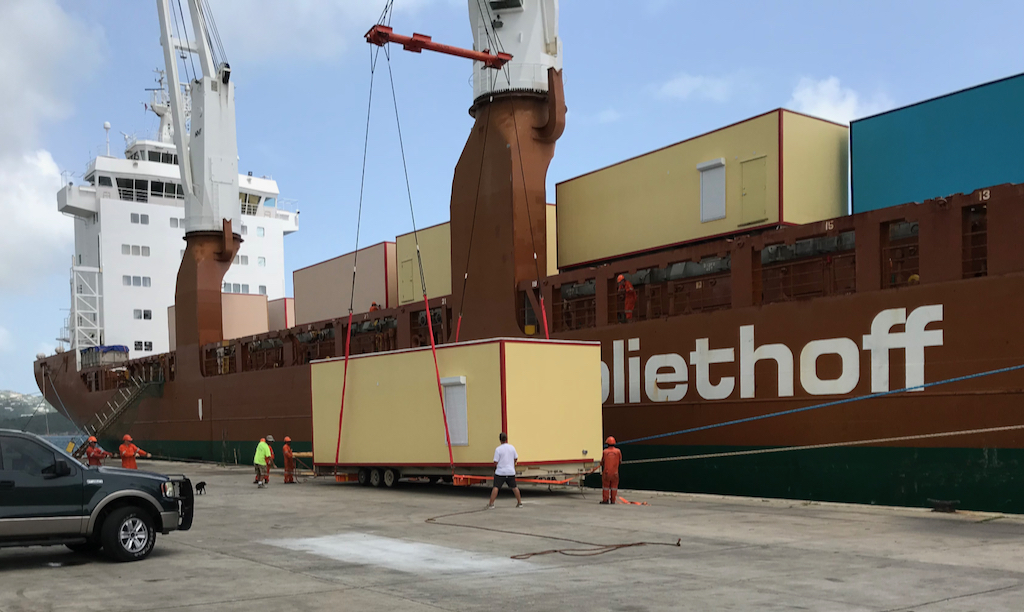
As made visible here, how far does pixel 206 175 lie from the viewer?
3712 cm

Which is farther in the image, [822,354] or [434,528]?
[822,354]

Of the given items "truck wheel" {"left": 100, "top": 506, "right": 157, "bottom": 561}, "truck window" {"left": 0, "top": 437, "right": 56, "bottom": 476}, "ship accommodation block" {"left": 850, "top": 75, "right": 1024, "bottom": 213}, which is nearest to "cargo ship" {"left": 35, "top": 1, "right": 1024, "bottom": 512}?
"ship accommodation block" {"left": 850, "top": 75, "right": 1024, "bottom": 213}

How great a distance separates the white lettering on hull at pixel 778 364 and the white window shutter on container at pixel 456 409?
13.4 feet

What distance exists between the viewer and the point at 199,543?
1209 centimetres

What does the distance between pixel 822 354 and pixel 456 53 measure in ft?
37.8

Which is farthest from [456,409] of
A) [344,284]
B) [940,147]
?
[344,284]

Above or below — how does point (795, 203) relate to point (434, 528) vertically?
above

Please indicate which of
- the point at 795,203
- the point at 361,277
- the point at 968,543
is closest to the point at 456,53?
the point at 795,203

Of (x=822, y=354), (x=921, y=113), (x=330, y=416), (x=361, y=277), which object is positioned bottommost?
(x=330, y=416)

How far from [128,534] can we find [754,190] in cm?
1349

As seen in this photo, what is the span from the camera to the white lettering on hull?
574 inches

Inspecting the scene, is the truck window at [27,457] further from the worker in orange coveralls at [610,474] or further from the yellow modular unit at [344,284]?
the yellow modular unit at [344,284]

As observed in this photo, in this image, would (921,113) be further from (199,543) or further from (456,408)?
(199,543)

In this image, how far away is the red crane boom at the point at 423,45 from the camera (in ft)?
70.8
